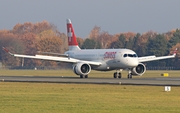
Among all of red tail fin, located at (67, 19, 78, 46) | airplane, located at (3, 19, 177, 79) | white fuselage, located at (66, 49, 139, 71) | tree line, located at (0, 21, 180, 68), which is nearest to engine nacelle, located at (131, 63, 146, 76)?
airplane, located at (3, 19, 177, 79)

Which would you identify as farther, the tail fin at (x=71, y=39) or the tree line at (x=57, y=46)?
the tree line at (x=57, y=46)

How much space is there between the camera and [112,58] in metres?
66.4

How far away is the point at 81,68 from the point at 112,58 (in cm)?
381

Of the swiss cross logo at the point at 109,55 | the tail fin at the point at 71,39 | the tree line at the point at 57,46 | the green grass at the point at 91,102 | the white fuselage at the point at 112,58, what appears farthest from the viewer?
the tree line at the point at 57,46

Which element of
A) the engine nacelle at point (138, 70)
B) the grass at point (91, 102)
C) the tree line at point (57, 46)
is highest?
the tree line at point (57, 46)

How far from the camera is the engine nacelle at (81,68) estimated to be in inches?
2544

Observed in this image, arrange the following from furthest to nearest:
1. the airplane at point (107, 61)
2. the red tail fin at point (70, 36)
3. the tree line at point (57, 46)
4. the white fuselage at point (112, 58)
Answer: the tree line at point (57, 46) → the red tail fin at point (70, 36) → the airplane at point (107, 61) → the white fuselage at point (112, 58)

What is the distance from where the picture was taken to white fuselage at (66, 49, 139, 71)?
6456cm

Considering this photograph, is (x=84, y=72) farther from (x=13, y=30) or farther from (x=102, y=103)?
(x=13, y=30)

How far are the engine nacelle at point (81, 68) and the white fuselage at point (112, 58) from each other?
268 centimetres

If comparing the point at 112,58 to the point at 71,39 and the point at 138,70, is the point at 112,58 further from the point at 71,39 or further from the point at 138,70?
the point at 71,39

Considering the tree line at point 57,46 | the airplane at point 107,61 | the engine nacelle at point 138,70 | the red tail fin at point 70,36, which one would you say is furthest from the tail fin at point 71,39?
the tree line at point 57,46

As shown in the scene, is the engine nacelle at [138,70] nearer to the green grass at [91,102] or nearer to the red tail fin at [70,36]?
the red tail fin at [70,36]

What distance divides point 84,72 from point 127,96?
32.3m
